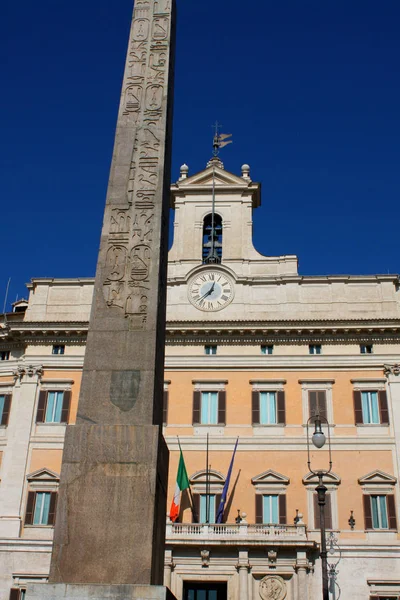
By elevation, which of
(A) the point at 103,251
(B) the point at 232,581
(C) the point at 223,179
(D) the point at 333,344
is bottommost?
(B) the point at 232,581

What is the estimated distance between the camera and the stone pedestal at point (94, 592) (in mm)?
7680

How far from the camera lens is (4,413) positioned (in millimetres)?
27750

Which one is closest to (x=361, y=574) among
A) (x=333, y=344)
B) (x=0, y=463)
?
(x=333, y=344)

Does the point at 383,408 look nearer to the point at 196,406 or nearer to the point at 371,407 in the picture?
the point at 371,407

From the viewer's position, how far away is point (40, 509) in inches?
1014

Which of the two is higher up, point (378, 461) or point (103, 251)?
point (378, 461)

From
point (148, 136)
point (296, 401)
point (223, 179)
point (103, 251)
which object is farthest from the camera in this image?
point (223, 179)

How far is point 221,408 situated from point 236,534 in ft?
15.5

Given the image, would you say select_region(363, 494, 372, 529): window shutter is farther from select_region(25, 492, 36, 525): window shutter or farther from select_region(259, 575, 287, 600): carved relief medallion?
select_region(25, 492, 36, 525): window shutter

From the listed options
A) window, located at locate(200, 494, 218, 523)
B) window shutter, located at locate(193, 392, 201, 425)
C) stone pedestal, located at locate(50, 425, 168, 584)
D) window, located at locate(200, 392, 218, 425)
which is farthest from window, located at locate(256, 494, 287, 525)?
stone pedestal, located at locate(50, 425, 168, 584)

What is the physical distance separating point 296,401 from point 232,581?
655 cm

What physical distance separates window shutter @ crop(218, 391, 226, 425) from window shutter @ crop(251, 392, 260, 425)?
985mm

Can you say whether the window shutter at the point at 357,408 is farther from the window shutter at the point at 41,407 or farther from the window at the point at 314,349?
the window shutter at the point at 41,407

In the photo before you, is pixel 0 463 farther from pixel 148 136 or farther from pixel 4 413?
pixel 148 136
